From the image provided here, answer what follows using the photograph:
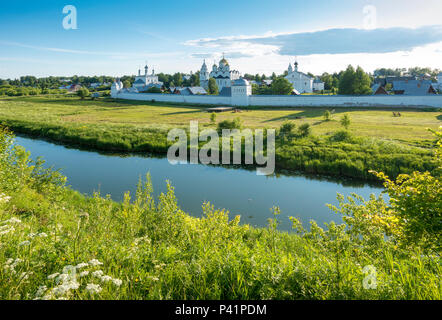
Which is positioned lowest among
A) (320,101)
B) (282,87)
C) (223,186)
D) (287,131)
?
(223,186)

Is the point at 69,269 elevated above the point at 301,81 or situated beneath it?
situated beneath

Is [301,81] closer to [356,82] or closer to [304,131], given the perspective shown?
[356,82]

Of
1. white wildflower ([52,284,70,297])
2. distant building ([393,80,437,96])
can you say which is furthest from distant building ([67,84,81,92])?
white wildflower ([52,284,70,297])

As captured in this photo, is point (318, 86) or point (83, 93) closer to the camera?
point (83, 93)

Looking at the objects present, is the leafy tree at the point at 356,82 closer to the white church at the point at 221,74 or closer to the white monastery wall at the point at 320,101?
the white monastery wall at the point at 320,101

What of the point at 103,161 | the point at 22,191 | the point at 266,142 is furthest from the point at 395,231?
the point at 103,161

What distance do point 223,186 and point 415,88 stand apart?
41556 mm

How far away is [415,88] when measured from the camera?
139ft

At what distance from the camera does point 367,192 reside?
1228 cm

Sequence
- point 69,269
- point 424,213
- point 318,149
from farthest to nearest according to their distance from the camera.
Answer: point 318,149
point 424,213
point 69,269

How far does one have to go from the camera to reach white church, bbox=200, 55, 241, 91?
72750 millimetres

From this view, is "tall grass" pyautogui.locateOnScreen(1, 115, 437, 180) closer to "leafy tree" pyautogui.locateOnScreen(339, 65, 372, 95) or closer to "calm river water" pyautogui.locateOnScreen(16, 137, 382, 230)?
"calm river water" pyautogui.locateOnScreen(16, 137, 382, 230)

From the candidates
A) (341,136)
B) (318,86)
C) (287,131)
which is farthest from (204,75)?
(341,136)
